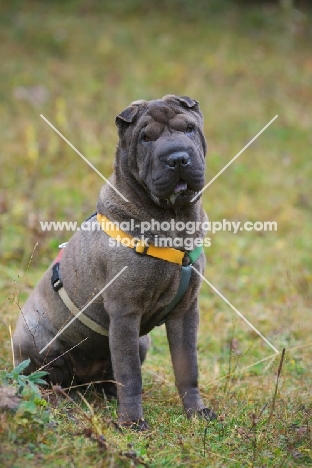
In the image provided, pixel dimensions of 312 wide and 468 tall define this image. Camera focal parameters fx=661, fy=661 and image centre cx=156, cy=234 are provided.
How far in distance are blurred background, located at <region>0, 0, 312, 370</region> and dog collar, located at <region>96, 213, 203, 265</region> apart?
1.07 m

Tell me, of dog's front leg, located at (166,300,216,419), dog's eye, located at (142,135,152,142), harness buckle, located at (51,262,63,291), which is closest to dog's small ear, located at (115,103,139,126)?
dog's eye, located at (142,135,152,142)

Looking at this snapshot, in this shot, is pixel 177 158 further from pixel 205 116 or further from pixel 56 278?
pixel 205 116

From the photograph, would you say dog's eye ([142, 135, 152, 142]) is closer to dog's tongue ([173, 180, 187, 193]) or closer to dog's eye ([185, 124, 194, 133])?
dog's eye ([185, 124, 194, 133])

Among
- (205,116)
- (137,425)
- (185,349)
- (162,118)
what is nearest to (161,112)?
(162,118)

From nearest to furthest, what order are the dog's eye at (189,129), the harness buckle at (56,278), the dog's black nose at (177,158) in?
the dog's black nose at (177,158) → the dog's eye at (189,129) → the harness buckle at (56,278)

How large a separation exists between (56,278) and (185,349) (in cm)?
101

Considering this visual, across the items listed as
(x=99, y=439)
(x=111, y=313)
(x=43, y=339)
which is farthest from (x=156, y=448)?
(x=43, y=339)

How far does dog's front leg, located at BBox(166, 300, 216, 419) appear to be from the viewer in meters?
4.39

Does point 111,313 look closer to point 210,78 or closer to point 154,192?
point 154,192

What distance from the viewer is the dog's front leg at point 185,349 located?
14.4ft

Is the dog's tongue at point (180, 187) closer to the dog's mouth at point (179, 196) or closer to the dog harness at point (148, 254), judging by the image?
the dog's mouth at point (179, 196)

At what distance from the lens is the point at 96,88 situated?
12969mm

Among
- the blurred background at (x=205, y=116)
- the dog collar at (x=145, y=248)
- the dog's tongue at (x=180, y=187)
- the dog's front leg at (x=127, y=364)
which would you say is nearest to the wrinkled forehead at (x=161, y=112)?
the dog's tongue at (x=180, y=187)

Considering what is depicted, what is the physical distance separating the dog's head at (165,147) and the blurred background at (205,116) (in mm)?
1435
